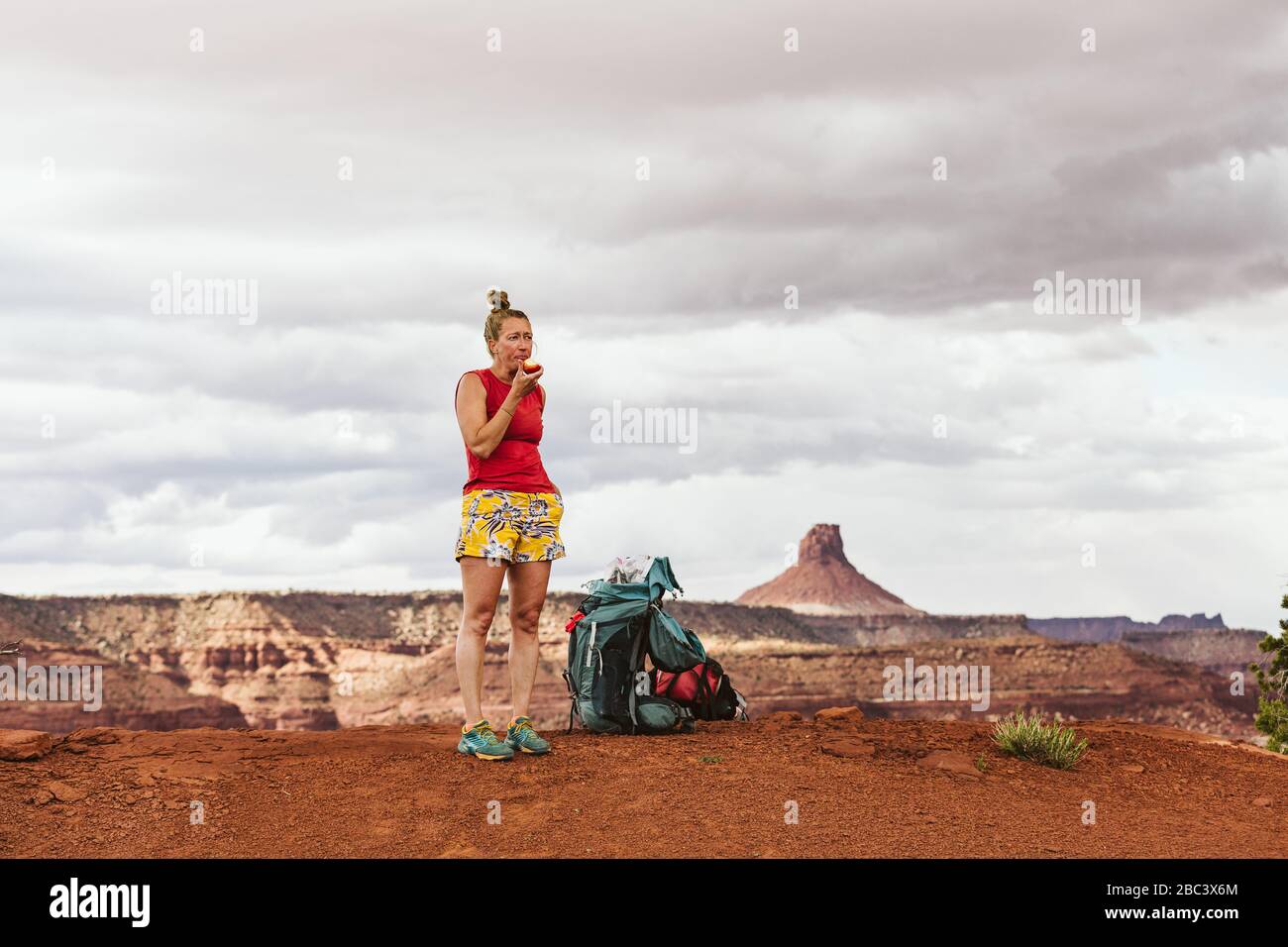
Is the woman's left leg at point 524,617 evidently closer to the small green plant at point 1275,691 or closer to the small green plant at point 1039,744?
the small green plant at point 1039,744

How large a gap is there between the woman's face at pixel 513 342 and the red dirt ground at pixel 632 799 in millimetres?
2660

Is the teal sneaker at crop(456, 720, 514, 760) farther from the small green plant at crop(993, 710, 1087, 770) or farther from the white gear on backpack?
the small green plant at crop(993, 710, 1087, 770)

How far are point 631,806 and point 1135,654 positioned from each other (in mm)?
65300

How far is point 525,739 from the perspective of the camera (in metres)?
9.02

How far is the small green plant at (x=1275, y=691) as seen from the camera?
16.4m

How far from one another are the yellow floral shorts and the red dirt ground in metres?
1.42

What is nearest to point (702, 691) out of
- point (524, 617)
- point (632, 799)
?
point (524, 617)

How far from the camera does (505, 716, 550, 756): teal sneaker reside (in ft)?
29.6

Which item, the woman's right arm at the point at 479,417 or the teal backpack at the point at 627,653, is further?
the teal backpack at the point at 627,653

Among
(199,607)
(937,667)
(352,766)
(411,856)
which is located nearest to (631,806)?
(411,856)

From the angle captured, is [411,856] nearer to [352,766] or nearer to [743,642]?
[352,766]

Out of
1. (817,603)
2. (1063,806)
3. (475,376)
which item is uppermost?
(475,376)

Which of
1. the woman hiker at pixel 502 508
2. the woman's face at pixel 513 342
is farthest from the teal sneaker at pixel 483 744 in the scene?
the woman's face at pixel 513 342

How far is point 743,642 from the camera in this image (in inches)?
2731
